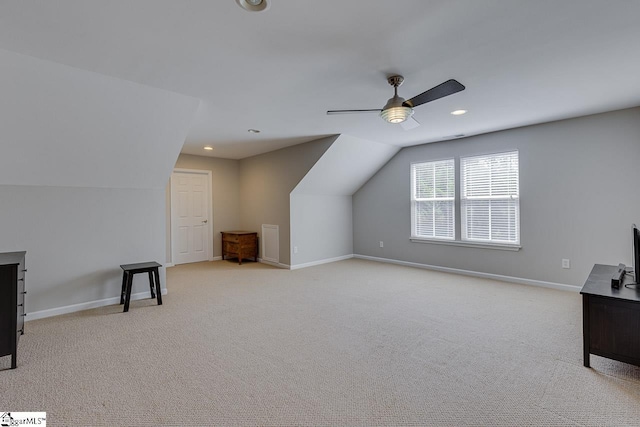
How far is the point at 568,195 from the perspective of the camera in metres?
4.21

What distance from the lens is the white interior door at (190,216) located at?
6285mm

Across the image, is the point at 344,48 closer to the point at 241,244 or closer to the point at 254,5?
the point at 254,5

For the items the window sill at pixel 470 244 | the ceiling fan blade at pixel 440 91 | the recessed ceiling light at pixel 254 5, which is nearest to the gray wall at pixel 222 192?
the window sill at pixel 470 244

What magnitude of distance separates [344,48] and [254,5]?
0.76 meters

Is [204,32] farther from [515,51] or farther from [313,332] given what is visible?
[313,332]

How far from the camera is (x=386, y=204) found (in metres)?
6.34

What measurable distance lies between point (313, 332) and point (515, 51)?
2.85 m

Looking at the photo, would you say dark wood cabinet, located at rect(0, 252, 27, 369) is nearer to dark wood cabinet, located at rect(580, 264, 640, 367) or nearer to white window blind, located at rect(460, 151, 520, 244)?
dark wood cabinet, located at rect(580, 264, 640, 367)

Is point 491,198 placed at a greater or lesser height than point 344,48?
lesser

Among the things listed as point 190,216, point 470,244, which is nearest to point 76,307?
point 190,216

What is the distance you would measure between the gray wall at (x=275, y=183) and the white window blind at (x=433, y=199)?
195cm

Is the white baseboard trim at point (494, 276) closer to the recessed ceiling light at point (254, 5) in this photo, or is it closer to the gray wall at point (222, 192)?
the gray wall at point (222, 192)

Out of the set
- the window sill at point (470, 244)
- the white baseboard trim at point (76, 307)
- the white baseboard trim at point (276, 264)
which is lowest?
the white baseboard trim at point (76, 307)

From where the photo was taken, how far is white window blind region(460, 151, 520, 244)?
4711 millimetres
